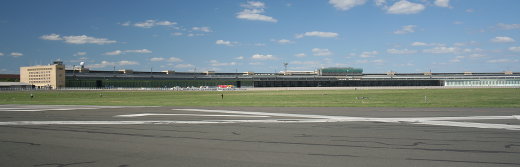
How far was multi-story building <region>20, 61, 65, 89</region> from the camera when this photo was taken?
119375 mm

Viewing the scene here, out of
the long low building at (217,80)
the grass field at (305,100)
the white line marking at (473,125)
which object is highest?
the long low building at (217,80)

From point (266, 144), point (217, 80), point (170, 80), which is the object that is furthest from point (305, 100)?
point (217, 80)

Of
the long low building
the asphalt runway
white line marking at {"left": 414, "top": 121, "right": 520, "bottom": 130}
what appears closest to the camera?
the asphalt runway

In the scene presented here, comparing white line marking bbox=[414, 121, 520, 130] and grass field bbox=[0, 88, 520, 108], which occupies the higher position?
white line marking bbox=[414, 121, 520, 130]

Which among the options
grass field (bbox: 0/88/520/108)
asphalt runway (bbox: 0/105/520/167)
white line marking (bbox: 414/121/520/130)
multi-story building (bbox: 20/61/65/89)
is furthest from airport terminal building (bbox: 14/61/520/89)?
white line marking (bbox: 414/121/520/130)

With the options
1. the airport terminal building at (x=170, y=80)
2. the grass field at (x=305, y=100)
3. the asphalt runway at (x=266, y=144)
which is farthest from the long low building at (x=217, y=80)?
the asphalt runway at (x=266, y=144)

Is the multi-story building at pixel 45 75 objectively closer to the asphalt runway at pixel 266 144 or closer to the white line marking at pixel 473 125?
the asphalt runway at pixel 266 144

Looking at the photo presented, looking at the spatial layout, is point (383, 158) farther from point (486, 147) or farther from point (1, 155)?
point (1, 155)

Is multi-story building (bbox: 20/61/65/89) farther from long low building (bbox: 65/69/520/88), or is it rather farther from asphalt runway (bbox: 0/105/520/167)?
asphalt runway (bbox: 0/105/520/167)

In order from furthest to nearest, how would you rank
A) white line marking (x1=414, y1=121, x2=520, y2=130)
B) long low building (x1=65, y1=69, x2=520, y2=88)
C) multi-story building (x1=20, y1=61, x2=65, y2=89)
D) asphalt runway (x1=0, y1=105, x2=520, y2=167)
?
long low building (x1=65, y1=69, x2=520, y2=88) → multi-story building (x1=20, y1=61, x2=65, y2=89) → white line marking (x1=414, y1=121, x2=520, y2=130) → asphalt runway (x1=0, y1=105, x2=520, y2=167)

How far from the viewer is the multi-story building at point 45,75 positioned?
119375mm

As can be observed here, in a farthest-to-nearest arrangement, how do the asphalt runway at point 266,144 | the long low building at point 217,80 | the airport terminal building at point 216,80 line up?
the airport terminal building at point 216,80
the long low building at point 217,80
the asphalt runway at point 266,144

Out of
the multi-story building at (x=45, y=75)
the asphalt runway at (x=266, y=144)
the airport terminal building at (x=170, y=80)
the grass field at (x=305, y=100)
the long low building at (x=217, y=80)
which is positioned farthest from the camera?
the long low building at (x=217, y=80)

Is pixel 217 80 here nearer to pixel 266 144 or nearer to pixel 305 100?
pixel 305 100
